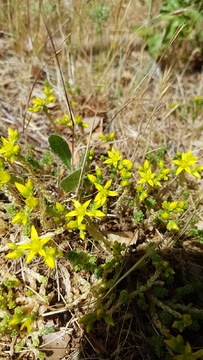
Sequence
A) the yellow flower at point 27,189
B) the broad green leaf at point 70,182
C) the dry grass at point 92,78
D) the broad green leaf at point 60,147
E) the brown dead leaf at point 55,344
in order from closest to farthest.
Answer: the yellow flower at point 27,189 < the brown dead leaf at point 55,344 < the broad green leaf at point 70,182 < the broad green leaf at point 60,147 < the dry grass at point 92,78

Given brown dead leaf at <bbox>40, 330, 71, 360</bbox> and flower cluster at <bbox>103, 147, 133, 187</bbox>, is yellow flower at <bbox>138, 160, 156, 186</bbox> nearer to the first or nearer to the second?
flower cluster at <bbox>103, 147, 133, 187</bbox>

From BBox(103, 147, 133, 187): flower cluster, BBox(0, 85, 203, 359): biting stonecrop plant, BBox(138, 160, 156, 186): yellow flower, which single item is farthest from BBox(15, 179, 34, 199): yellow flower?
BBox(138, 160, 156, 186): yellow flower

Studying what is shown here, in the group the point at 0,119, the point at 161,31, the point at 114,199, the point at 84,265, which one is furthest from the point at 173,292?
the point at 161,31

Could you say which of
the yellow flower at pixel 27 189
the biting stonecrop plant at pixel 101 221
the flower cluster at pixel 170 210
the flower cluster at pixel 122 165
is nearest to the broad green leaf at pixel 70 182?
the biting stonecrop plant at pixel 101 221

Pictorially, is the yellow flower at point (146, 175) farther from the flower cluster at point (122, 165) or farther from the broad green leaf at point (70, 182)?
the broad green leaf at point (70, 182)

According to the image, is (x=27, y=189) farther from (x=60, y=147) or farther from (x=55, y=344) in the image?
(x=55, y=344)

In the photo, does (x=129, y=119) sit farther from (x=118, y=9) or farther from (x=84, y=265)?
(x=84, y=265)

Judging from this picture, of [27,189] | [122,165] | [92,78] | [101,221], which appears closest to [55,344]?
[101,221]
